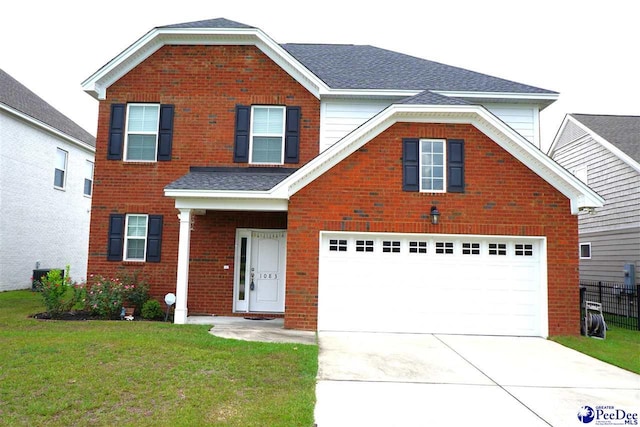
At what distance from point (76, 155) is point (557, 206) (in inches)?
783

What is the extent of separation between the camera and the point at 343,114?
12180mm

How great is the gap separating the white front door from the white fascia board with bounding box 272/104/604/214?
240cm

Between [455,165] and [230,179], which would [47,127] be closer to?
[230,179]

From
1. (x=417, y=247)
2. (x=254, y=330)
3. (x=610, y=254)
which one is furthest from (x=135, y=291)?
(x=610, y=254)

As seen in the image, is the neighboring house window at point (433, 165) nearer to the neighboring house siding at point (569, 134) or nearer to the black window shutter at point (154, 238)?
the black window shutter at point (154, 238)

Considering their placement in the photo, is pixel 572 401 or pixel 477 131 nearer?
pixel 572 401

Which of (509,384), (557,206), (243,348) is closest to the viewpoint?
(509,384)

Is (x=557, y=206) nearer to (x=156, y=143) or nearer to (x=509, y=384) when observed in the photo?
(x=509, y=384)

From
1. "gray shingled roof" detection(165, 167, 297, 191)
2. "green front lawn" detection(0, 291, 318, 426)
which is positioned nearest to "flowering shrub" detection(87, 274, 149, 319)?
"green front lawn" detection(0, 291, 318, 426)

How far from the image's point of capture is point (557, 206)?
10.2 metres

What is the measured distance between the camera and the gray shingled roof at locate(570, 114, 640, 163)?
48.9 ft

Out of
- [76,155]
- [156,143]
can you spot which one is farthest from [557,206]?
[76,155]

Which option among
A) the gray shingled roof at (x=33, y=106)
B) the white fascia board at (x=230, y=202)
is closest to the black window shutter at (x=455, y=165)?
the white fascia board at (x=230, y=202)

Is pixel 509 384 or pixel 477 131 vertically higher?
pixel 477 131
